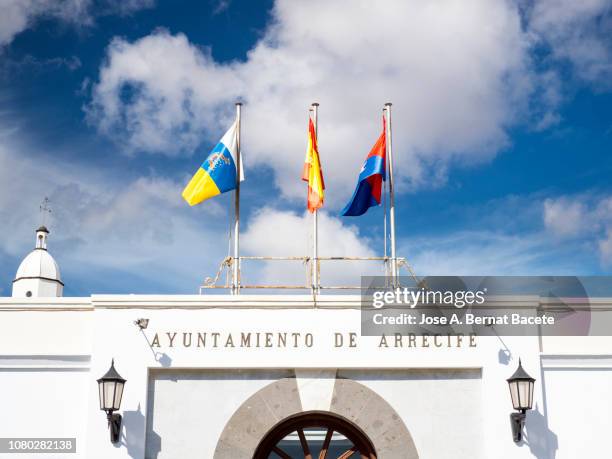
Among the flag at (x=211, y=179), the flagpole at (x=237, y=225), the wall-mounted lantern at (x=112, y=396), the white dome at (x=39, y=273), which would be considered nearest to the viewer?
the wall-mounted lantern at (x=112, y=396)

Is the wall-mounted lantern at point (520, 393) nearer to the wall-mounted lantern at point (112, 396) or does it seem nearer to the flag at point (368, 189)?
the flag at point (368, 189)

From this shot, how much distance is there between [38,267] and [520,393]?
102 ft

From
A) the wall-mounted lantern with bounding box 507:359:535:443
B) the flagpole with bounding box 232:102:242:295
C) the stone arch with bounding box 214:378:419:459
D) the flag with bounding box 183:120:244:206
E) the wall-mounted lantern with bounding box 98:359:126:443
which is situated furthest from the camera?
the flag with bounding box 183:120:244:206

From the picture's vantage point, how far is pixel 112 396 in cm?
1057

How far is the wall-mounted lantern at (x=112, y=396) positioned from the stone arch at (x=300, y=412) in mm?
1332

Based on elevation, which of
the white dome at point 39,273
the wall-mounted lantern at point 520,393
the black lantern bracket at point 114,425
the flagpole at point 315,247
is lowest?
the black lantern bracket at point 114,425

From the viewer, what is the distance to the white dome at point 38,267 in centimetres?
3762

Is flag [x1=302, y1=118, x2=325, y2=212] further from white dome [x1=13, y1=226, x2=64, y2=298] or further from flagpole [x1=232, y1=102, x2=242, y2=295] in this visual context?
white dome [x1=13, y1=226, x2=64, y2=298]

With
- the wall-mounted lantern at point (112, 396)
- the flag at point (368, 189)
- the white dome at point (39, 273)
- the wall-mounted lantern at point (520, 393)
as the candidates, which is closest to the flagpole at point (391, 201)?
the flag at point (368, 189)

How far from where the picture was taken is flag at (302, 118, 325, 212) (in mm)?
13047

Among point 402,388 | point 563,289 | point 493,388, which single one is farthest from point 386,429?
point 563,289

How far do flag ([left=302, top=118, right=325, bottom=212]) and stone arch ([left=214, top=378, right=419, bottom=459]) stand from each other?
10.2 feet

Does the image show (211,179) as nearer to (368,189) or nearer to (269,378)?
(368,189)

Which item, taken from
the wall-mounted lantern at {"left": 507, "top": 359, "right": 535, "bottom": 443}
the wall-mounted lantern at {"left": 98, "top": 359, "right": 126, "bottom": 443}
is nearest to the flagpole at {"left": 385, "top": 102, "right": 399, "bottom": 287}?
the wall-mounted lantern at {"left": 507, "top": 359, "right": 535, "bottom": 443}
